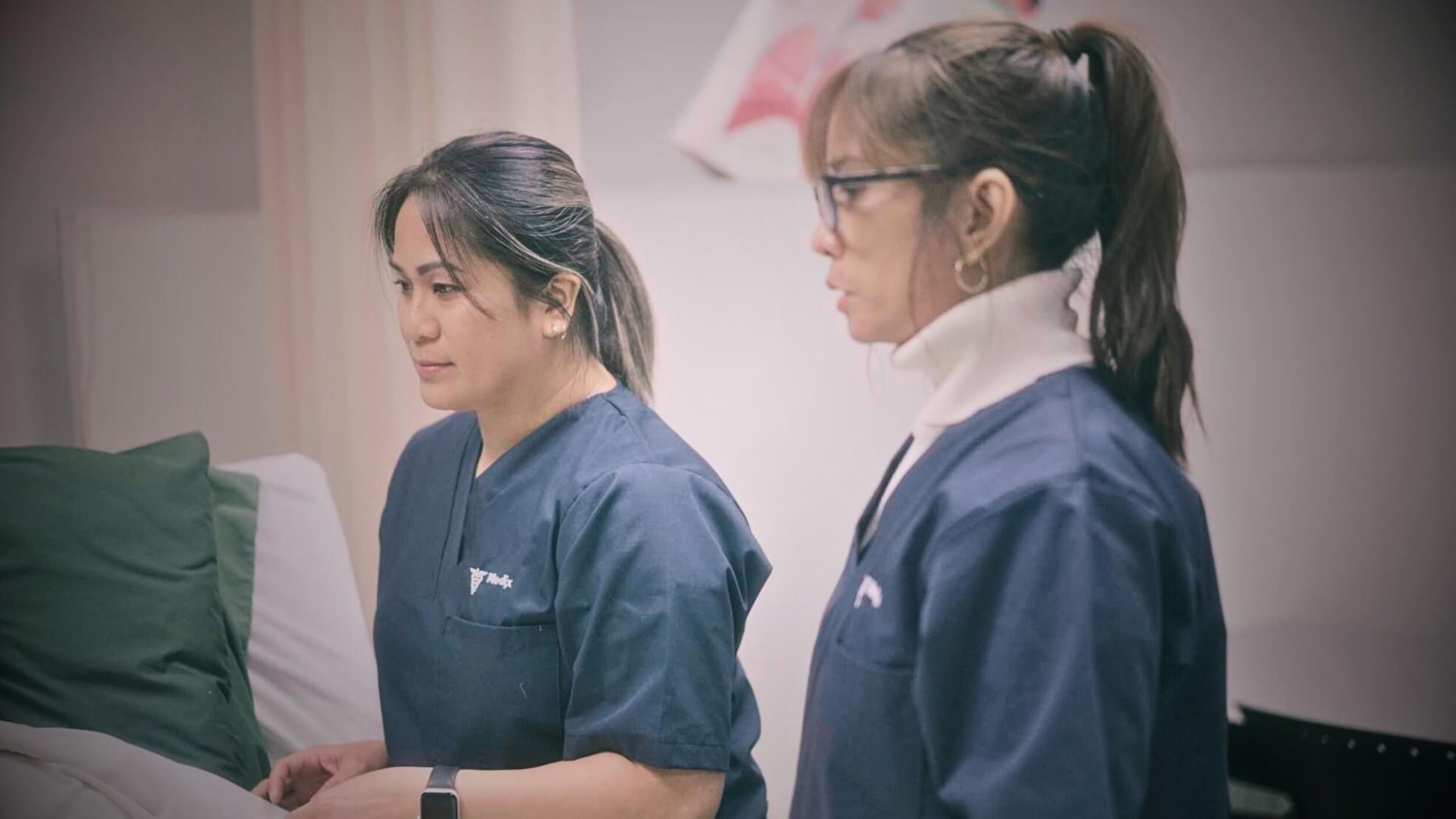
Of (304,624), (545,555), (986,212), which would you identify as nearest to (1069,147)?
(986,212)

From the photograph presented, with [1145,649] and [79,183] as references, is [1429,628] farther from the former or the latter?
[79,183]

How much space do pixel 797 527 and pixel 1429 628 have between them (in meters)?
0.75

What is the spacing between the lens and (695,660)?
1159 mm

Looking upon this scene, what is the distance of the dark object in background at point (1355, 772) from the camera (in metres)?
1.40

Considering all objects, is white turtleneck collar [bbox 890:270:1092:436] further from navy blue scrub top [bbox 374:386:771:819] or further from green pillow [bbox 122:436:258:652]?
green pillow [bbox 122:436:258:652]

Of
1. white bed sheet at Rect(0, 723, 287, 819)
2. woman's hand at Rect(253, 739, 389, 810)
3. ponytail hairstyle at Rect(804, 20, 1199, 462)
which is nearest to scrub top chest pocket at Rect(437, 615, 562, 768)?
woman's hand at Rect(253, 739, 389, 810)

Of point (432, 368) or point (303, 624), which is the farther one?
point (303, 624)

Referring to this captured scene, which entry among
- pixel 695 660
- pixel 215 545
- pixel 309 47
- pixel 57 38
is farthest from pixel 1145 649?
pixel 57 38

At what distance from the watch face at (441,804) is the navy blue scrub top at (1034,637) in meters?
0.36

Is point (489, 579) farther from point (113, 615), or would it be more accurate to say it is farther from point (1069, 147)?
point (1069, 147)

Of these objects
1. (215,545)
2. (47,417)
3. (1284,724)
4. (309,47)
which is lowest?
(1284,724)

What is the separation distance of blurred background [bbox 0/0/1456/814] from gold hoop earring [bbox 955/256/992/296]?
0.60 ft

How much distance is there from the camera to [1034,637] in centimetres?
105

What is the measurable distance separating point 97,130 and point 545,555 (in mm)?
750
